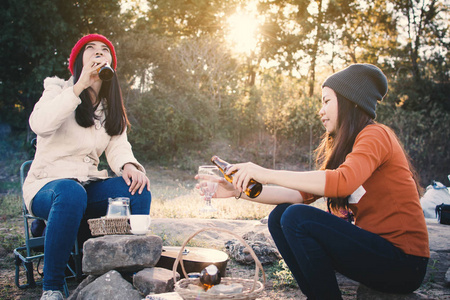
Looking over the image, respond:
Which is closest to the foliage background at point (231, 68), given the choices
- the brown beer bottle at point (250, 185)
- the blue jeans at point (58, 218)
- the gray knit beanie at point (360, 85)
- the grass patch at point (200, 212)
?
the grass patch at point (200, 212)

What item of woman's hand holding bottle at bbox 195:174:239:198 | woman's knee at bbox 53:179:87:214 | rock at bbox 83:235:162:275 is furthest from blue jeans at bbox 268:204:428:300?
woman's knee at bbox 53:179:87:214

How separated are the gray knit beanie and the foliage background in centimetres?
961

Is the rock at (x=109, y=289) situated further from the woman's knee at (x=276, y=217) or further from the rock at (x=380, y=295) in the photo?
the rock at (x=380, y=295)

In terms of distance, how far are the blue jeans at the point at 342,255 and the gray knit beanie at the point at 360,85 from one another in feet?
2.31

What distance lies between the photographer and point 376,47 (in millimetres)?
15234

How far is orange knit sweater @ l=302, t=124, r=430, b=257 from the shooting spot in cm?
201

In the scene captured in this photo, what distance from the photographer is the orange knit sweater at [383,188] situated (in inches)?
79.1

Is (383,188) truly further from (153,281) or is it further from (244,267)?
(244,267)

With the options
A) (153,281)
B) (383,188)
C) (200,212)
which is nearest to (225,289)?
(153,281)

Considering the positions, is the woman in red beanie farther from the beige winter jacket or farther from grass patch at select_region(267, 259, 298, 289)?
grass patch at select_region(267, 259, 298, 289)

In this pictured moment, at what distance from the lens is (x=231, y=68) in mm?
14219

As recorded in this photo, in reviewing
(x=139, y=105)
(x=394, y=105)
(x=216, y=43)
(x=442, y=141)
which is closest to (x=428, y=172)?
(x=442, y=141)

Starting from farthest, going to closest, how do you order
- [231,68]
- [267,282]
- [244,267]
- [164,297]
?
1. [231,68]
2. [244,267]
3. [267,282]
4. [164,297]

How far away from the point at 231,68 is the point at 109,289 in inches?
484
